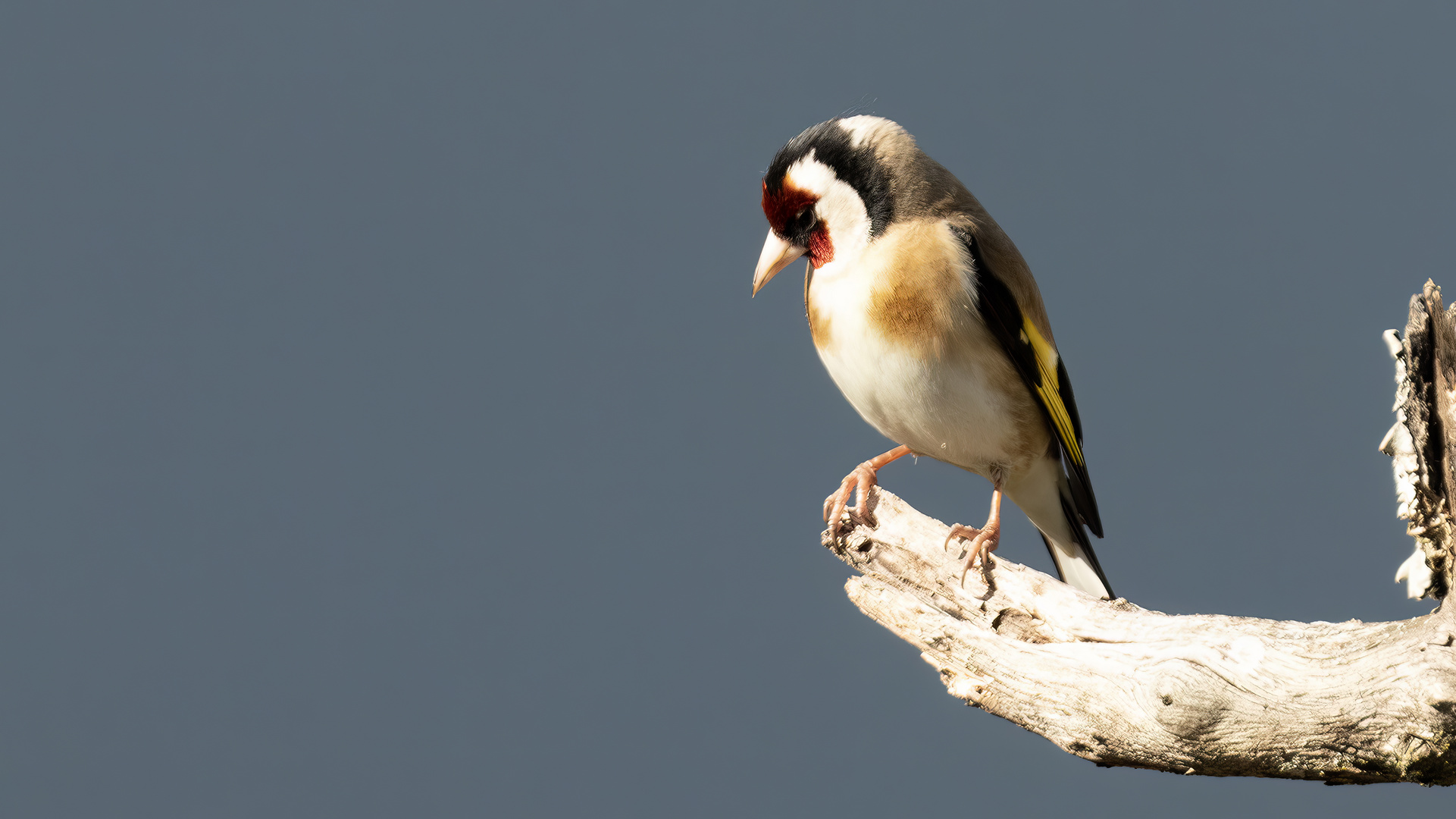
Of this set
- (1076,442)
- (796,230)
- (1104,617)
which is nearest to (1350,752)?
(1104,617)

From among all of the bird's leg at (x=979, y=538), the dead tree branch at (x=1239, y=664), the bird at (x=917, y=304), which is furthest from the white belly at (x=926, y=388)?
the dead tree branch at (x=1239, y=664)

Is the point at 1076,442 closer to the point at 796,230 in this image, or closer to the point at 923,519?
the point at 923,519

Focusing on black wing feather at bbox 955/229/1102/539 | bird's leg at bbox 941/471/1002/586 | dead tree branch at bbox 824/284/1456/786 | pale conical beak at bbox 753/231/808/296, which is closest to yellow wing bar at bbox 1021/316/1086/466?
black wing feather at bbox 955/229/1102/539

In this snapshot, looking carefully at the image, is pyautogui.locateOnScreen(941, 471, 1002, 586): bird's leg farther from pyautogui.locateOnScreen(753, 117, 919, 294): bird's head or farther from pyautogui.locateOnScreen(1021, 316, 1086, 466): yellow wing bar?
pyautogui.locateOnScreen(753, 117, 919, 294): bird's head

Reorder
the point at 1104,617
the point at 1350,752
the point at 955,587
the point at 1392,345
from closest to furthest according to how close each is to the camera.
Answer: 1. the point at 1392,345
2. the point at 1350,752
3. the point at 1104,617
4. the point at 955,587

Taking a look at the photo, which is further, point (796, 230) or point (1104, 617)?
point (796, 230)

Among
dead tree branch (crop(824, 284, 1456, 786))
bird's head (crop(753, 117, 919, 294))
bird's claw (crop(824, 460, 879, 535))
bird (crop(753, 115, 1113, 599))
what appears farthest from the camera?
bird's claw (crop(824, 460, 879, 535))

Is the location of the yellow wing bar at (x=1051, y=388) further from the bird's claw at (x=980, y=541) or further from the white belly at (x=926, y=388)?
the bird's claw at (x=980, y=541)

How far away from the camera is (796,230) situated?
2.62 m

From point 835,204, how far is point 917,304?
0.32 metres

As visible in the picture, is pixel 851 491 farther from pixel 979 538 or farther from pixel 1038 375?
pixel 1038 375

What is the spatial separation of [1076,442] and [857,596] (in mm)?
652

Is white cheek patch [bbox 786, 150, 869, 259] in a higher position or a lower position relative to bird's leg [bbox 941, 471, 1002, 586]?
higher

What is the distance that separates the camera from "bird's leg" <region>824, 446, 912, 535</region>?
110 inches
